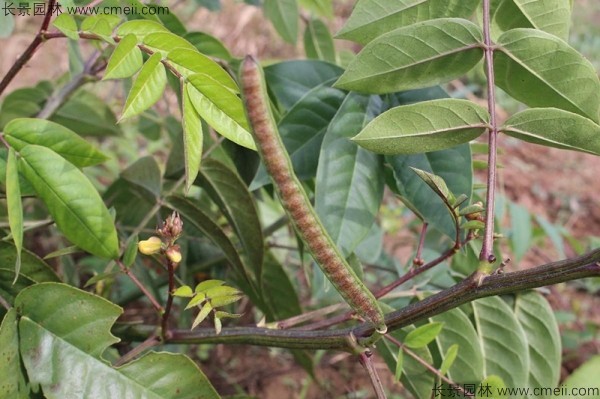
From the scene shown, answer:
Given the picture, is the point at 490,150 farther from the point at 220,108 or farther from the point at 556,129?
the point at 220,108

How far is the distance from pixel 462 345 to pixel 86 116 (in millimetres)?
937

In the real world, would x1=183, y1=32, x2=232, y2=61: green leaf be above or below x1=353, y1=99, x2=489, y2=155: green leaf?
above

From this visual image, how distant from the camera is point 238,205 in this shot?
1.10 m

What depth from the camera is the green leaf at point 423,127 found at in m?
0.82

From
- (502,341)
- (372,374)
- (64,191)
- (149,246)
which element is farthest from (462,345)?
(64,191)

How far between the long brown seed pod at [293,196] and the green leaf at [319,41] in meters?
0.91

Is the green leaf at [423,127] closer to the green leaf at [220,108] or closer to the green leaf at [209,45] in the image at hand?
the green leaf at [220,108]

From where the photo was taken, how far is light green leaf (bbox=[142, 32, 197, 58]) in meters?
0.83

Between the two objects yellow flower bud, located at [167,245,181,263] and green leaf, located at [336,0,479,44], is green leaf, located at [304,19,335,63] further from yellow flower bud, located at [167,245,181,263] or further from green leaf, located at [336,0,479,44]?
yellow flower bud, located at [167,245,181,263]

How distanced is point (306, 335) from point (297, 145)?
332 mm

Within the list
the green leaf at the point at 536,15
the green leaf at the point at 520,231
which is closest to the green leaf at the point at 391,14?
the green leaf at the point at 536,15

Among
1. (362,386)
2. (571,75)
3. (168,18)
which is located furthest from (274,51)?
(571,75)

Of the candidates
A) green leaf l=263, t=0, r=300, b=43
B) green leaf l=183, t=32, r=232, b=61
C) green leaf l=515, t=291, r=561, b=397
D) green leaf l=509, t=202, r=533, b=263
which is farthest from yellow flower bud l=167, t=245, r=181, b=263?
green leaf l=509, t=202, r=533, b=263

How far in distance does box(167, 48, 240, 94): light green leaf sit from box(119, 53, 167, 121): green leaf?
0.07 ft
